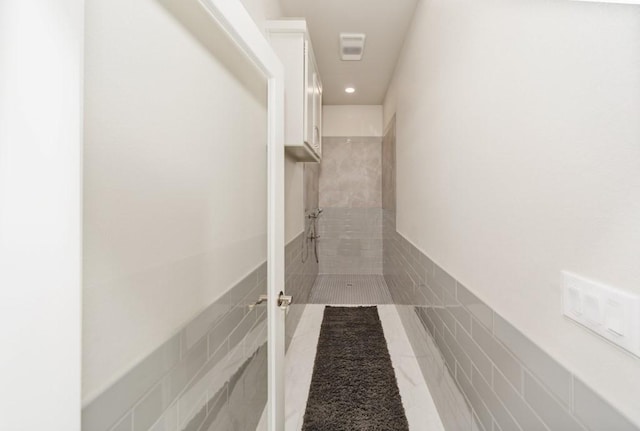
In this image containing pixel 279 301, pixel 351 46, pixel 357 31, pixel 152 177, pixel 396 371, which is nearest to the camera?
pixel 152 177

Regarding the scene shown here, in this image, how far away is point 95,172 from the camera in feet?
1.83

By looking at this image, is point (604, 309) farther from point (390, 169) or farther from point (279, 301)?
point (390, 169)

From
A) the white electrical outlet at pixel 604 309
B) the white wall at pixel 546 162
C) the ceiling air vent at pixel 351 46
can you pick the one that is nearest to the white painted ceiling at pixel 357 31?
the ceiling air vent at pixel 351 46

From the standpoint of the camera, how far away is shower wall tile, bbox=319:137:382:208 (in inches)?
185

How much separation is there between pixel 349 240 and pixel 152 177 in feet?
13.5

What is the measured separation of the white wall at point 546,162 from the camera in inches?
22.9

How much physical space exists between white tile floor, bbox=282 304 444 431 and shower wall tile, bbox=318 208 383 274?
5.15ft

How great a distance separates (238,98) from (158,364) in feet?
2.95

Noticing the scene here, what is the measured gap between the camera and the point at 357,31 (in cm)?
269

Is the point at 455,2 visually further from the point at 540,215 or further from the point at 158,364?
the point at 158,364

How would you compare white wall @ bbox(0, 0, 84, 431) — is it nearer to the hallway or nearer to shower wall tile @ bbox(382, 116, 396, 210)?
the hallway

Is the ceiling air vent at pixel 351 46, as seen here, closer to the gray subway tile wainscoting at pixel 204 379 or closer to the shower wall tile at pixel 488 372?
the shower wall tile at pixel 488 372

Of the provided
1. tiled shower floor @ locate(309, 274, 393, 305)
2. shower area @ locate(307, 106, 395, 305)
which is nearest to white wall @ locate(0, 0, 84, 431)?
tiled shower floor @ locate(309, 274, 393, 305)

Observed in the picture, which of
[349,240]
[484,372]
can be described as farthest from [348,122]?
[484,372]
